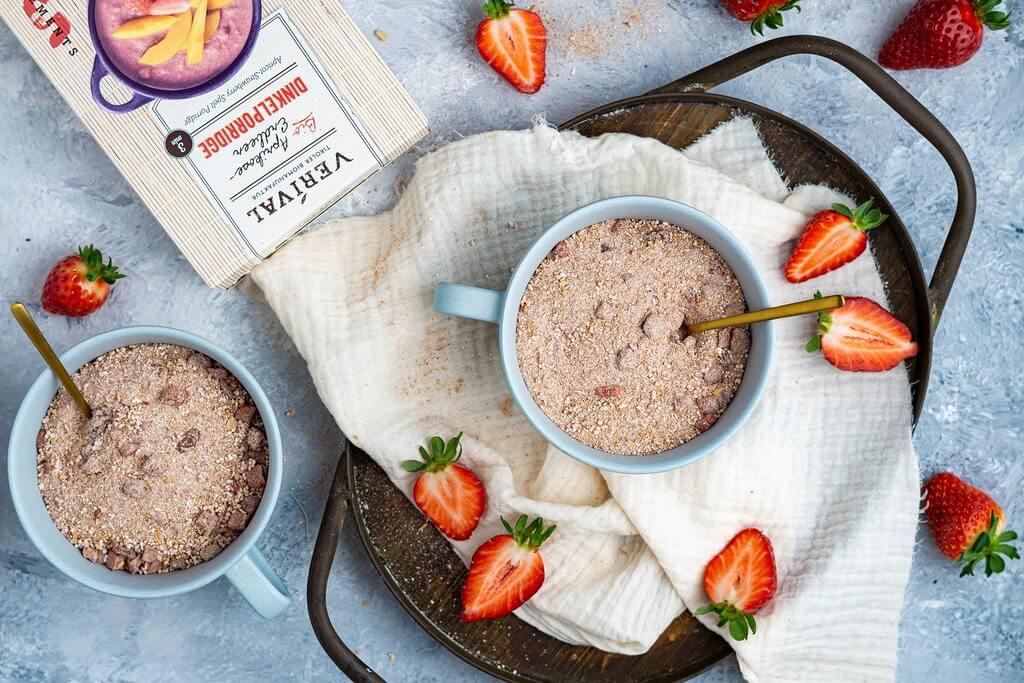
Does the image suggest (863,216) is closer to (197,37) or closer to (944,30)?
(944,30)

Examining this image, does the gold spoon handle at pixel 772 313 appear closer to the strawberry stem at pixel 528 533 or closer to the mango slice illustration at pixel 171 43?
the strawberry stem at pixel 528 533

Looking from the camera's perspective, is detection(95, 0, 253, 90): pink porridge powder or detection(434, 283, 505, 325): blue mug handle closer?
detection(434, 283, 505, 325): blue mug handle

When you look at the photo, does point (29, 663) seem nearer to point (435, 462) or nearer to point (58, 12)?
point (435, 462)

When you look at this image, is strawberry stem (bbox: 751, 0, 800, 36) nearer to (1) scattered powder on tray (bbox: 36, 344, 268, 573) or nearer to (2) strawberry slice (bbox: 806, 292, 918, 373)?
(2) strawberry slice (bbox: 806, 292, 918, 373)

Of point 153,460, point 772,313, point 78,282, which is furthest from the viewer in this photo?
point 78,282

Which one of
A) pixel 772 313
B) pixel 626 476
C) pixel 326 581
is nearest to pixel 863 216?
pixel 772 313

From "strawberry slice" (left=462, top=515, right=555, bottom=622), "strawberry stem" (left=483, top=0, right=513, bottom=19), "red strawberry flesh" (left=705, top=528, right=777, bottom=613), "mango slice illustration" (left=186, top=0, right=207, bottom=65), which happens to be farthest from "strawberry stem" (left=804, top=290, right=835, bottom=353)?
"mango slice illustration" (left=186, top=0, right=207, bottom=65)

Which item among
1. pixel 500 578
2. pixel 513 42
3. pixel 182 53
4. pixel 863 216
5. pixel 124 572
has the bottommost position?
pixel 500 578
